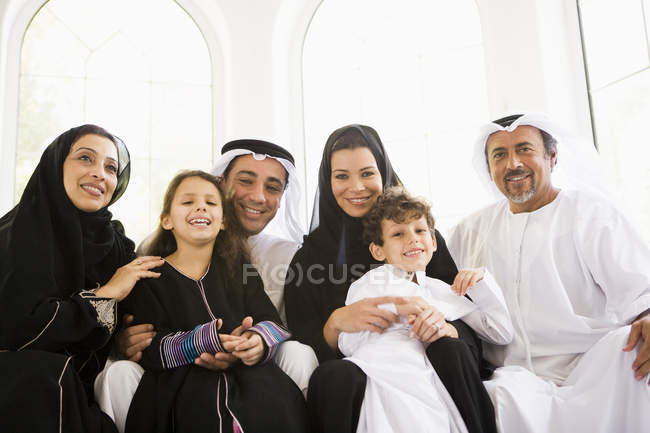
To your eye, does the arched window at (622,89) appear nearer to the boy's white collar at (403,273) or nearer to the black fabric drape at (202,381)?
the boy's white collar at (403,273)

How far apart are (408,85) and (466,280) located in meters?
2.94

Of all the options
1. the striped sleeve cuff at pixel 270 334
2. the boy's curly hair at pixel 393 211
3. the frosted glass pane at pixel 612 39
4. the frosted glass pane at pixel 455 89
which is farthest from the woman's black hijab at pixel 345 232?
the frosted glass pane at pixel 612 39

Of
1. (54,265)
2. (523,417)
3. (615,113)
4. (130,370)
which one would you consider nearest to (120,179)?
(54,265)

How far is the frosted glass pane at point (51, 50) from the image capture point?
4.70 meters

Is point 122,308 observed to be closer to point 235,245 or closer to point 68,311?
point 68,311

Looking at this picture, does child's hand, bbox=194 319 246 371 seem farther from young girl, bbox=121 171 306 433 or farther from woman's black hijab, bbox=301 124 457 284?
woman's black hijab, bbox=301 124 457 284

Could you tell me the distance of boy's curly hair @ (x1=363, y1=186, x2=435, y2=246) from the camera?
2.60 metres

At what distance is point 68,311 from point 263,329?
74cm

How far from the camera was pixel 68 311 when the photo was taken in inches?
87.0

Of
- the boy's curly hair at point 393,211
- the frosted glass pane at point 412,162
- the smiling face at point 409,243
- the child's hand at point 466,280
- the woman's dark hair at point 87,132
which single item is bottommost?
the child's hand at point 466,280

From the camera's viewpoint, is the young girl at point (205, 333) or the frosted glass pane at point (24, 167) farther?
the frosted glass pane at point (24, 167)

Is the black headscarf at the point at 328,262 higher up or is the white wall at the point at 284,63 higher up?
the white wall at the point at 284,63

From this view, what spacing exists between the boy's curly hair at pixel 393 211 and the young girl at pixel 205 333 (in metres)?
0.57

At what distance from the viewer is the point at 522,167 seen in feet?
9.46
